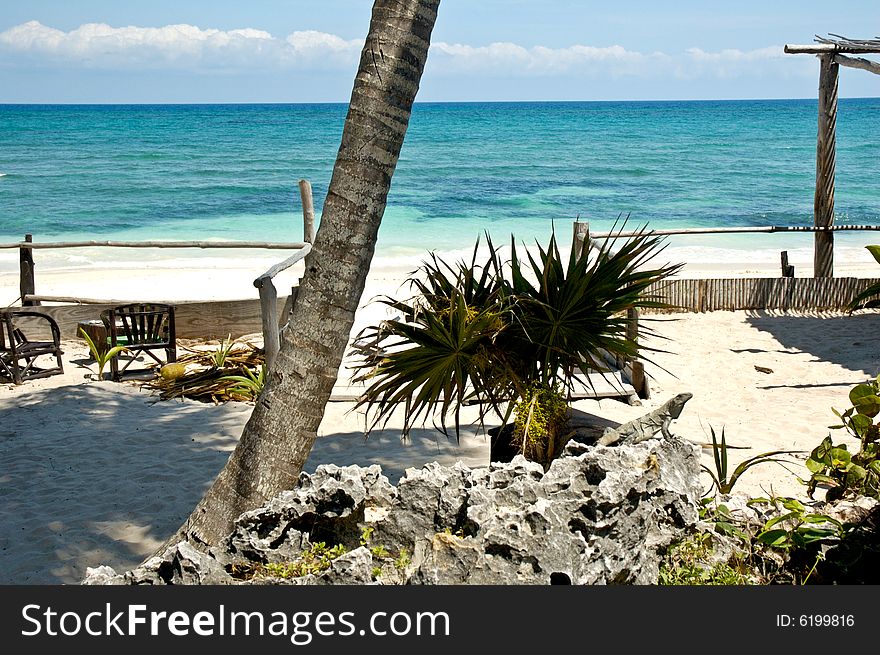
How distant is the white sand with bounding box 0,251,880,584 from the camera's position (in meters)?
5.25

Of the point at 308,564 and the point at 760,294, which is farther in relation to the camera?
the point at 760,294

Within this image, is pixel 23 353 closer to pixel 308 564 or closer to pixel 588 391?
pixel 588 391

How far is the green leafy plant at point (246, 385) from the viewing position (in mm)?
8328

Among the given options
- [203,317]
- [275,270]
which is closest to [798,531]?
[275,270]

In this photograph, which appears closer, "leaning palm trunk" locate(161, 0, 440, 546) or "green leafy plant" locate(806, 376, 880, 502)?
"green leafy plant" locate(806, 376, 880, 502)

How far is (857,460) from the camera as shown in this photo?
307cm

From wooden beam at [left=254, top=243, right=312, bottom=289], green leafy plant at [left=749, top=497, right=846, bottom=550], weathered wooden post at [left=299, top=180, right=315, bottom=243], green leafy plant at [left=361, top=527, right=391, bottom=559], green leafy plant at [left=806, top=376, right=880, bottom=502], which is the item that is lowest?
green leafy plant at [left=361, top=527, right=391, bottom=559]

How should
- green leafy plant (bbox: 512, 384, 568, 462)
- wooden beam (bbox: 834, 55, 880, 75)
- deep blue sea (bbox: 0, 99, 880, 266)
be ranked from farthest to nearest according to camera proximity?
deep blue sea (bbox: 0, 99, 880, 266), wooden beam (bbox: 834, 55, 880, 75), green leafy plant (bbox: 512, 384, 568, 462)

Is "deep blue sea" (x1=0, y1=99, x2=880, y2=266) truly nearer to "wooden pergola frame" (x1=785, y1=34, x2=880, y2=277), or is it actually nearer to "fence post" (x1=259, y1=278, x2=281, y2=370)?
"wooden pergola frame" (x1=785, y1=34, x2=880, y2=277)

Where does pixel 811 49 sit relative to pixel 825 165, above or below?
above

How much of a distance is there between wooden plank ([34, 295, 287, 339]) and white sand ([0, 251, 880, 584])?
0.46 metres

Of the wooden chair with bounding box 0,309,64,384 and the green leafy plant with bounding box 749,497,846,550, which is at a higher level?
the green leafy plant with bounding box 749,497,846,550

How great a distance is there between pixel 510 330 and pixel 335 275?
114 centimetres

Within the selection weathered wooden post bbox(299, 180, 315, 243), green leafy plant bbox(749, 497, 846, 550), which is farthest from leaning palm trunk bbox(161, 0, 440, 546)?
weathered wooden post bbox(299, 180, 315, 243)
